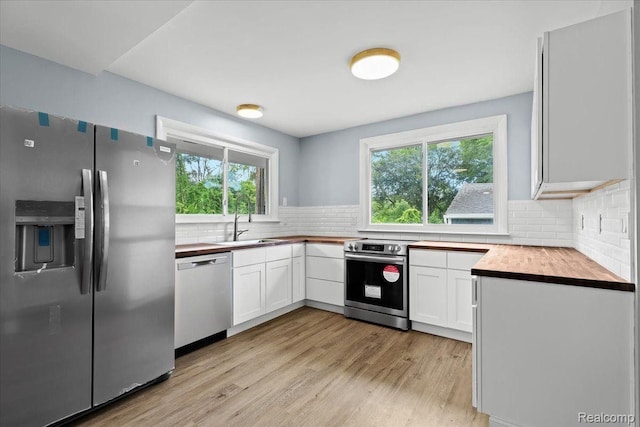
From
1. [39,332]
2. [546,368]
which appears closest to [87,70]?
[39,332]

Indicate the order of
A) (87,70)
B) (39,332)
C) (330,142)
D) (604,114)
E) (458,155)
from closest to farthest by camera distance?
(604,114) < (39,332) < (87,70) < (458,155) < (330,142)

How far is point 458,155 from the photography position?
3.64 m

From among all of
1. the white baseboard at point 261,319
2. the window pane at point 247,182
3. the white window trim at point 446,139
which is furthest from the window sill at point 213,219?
the white window trim at point 446,139

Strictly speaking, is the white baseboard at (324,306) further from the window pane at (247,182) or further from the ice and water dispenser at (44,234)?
the ice and water dispenser at (44,234)

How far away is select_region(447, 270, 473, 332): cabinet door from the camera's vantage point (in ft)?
9.28

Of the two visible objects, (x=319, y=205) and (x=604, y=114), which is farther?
(x=319, y=205)

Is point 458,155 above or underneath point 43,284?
above

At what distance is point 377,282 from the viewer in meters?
3.36

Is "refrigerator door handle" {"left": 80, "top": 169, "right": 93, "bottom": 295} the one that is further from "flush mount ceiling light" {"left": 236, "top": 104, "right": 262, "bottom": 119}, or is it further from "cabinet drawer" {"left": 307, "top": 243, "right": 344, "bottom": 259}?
"cabinet drawer" {"left": 307, "top": 243, "right": 344, "bottom": 259}

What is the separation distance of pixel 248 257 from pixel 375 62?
7.00ft

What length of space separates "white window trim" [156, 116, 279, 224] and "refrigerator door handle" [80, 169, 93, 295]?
1369 mm

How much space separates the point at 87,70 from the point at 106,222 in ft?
4.87

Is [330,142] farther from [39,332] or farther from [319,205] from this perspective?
[39,332]

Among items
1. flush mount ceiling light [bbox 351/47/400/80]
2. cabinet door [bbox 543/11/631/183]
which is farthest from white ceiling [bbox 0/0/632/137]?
cabinet door [bbox 543/11/631/183]
